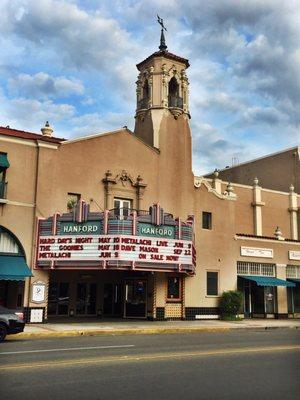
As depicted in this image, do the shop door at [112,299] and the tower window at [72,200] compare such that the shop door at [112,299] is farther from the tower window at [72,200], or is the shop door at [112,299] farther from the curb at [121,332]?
the curb at [121,332]

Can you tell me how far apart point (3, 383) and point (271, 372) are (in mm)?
5398

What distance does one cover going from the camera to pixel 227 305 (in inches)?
1238

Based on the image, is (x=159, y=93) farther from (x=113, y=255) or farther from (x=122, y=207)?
(x=113, y=255)

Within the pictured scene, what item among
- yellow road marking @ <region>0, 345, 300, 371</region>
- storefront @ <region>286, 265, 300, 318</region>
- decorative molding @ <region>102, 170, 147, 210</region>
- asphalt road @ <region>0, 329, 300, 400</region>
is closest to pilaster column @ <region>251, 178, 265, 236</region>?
storefront @ <region>286, 265, 300, 318</region>

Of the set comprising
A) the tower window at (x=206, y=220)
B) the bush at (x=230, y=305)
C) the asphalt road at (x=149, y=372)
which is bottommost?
the asphalt road at (x=149, y=372)

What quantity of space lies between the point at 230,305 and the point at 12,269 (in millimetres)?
13633

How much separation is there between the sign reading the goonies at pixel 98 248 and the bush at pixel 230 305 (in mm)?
6924

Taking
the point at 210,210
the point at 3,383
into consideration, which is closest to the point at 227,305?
the point at 210,210

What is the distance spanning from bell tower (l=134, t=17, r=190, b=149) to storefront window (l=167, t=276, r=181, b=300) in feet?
26.7

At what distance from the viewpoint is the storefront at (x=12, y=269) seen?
2460 cm

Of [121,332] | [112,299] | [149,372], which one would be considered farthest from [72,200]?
[149,372]

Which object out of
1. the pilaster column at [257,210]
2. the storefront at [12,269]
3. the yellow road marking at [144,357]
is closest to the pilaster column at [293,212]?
the pilaster column at [257,210]

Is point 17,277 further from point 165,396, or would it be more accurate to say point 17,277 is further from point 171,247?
point 165,396

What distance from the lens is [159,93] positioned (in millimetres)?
33281
